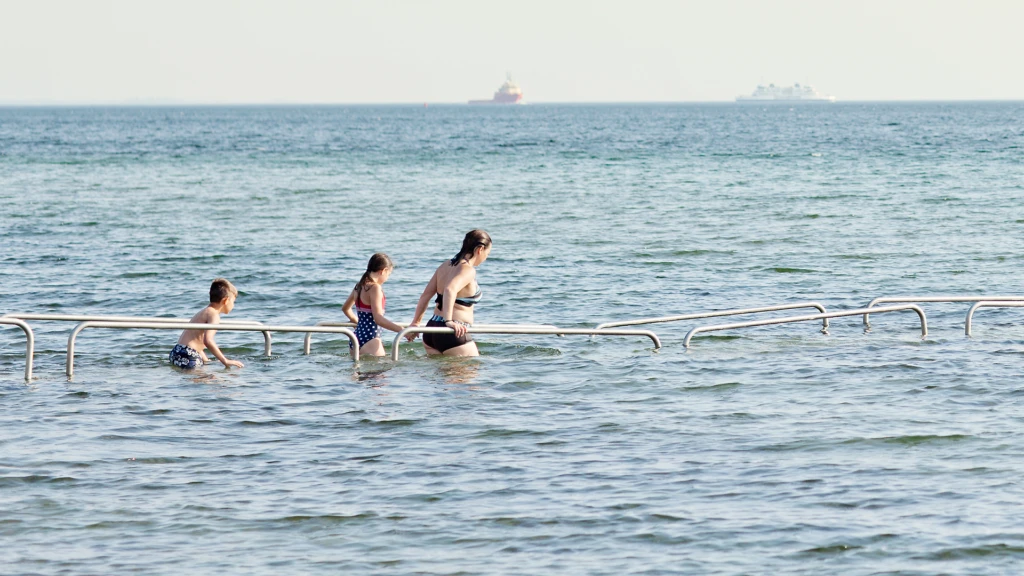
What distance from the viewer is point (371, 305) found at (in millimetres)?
11406

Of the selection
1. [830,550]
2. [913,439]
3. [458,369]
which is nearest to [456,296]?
[458,369]

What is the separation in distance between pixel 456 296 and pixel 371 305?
30.5 inches

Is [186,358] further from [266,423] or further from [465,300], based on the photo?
[465,300]

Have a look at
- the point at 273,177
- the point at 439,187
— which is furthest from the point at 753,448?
the point at 273,177

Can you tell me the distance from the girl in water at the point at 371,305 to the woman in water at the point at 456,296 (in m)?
0.33

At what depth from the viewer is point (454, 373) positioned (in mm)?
11773

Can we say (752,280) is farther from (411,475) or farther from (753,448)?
(411,475)

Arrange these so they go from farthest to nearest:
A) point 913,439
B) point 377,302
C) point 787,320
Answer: point 787,320 → point 377,302 → point 913,439

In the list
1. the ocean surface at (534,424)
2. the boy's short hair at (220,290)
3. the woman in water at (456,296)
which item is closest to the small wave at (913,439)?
the ocean surface at (534,424)

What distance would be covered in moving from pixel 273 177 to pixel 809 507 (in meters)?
43.1

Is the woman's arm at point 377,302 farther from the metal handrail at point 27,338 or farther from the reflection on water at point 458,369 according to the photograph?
the metal handrail at point 27,338

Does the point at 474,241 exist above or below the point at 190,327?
above

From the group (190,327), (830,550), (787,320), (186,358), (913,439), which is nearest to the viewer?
(830,550)

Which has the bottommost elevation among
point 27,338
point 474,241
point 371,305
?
point 27,338
